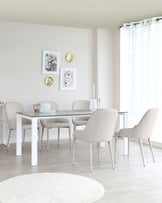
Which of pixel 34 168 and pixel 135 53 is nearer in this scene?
pixel 34 168

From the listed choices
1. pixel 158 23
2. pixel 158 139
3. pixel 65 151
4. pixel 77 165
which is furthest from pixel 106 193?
pixel 158 23

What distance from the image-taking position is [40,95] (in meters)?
7.12

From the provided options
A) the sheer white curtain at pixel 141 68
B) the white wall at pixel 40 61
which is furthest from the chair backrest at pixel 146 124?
the white wall at pixel 40 61

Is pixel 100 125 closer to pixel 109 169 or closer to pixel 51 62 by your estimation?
pixel 109 169

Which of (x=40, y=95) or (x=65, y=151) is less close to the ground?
(x=40, y=95)

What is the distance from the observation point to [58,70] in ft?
23.9

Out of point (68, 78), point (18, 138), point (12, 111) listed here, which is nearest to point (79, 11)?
point (68, 78)

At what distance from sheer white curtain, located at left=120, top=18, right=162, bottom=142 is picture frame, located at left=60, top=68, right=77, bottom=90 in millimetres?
1025

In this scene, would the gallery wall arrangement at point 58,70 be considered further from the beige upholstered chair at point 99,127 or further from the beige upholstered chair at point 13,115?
the beige upholstered chair at point 99,127

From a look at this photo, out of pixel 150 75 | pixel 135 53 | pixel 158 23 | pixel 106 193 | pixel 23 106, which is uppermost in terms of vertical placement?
pixel 158 23

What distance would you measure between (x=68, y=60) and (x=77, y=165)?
3.00 metres

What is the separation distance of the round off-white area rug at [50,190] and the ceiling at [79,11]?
9.20 ft

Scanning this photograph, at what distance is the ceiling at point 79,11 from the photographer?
5.22 metres

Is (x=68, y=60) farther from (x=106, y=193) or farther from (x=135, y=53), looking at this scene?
(x=106, y=193)
